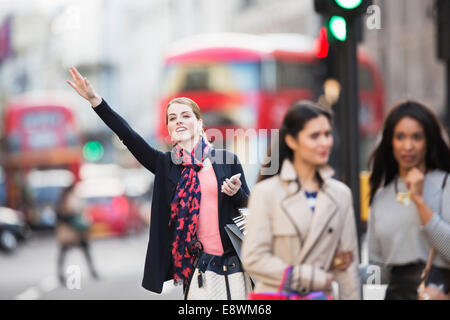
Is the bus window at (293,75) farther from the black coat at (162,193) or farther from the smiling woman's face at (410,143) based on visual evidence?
the black coat at (162,193)

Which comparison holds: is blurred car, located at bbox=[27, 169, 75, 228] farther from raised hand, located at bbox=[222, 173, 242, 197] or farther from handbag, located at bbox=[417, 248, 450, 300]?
raised hand, located at bbox=[222, 173, 242, 197]

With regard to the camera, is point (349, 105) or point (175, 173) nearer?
point (175, 173)

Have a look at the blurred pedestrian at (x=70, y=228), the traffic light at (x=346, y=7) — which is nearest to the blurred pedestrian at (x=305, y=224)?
the traffic light at (x=346, y=7)

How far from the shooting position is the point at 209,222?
3.03 metres

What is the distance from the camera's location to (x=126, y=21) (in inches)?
2453

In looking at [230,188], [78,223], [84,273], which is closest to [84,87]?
[230,188]

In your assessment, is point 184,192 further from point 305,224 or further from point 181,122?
point 305,224

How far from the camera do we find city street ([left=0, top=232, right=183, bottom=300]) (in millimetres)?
9523

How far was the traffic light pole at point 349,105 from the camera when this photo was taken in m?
4.21

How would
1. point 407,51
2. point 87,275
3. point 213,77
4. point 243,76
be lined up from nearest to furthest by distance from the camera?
point 87,275, point 213,77, point 243,76, point 407,51

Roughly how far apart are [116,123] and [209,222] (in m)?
0.47

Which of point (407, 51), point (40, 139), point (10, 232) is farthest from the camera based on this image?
point (407, 51)
